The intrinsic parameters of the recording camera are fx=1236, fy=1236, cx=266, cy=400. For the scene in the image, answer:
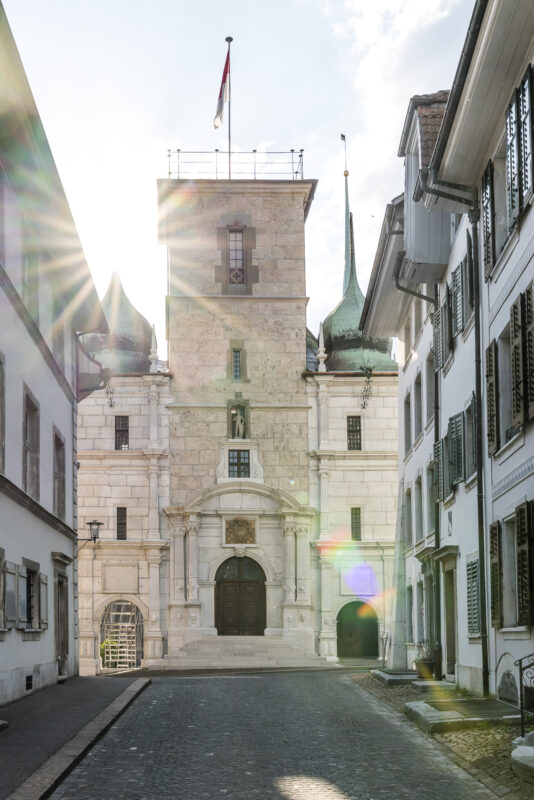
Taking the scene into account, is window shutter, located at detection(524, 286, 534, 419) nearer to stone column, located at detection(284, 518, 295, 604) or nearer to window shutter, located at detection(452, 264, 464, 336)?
window shutter, located at detection(452, 264, 464, 336)

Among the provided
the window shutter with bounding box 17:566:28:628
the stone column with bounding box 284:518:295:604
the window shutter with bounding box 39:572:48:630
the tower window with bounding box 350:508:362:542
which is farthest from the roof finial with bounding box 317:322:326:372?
the window shutter with bounding box 17:566:28:628

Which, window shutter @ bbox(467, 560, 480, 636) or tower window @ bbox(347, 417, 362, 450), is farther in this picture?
tower window @ bbox(347, 417, 362, 450)

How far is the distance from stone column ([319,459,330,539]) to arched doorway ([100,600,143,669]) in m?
8.47

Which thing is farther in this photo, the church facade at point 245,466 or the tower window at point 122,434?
the tower window at point 122,434

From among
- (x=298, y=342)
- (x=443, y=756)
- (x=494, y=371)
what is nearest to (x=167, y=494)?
(x=298, y=342)

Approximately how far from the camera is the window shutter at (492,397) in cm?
1836

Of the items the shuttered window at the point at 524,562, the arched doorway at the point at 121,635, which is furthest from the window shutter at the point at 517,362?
the arched doorway at the point at 121,635

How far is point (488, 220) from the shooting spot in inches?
754

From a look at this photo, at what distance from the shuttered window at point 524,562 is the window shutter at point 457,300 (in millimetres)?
6416

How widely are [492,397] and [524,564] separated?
11.3ft

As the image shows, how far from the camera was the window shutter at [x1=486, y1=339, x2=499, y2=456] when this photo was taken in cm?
1836

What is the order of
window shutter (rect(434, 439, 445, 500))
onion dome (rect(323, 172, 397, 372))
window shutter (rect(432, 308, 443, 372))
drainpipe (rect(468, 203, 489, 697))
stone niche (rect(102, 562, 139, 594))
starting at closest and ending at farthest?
drainpipe (rect(468, 203, 489, 697)) < window shutter (rect(434, 439, 445, 500)) < window shutter (rect(432, 308, 443, 372)) < stone niche (rect(102, 562, 139, 594)) < onion dome (rect(323, 172, 397, 372))

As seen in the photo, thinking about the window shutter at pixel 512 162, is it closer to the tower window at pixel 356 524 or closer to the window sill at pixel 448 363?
the window sill at pixel 448 363

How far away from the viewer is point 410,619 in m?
32.4
